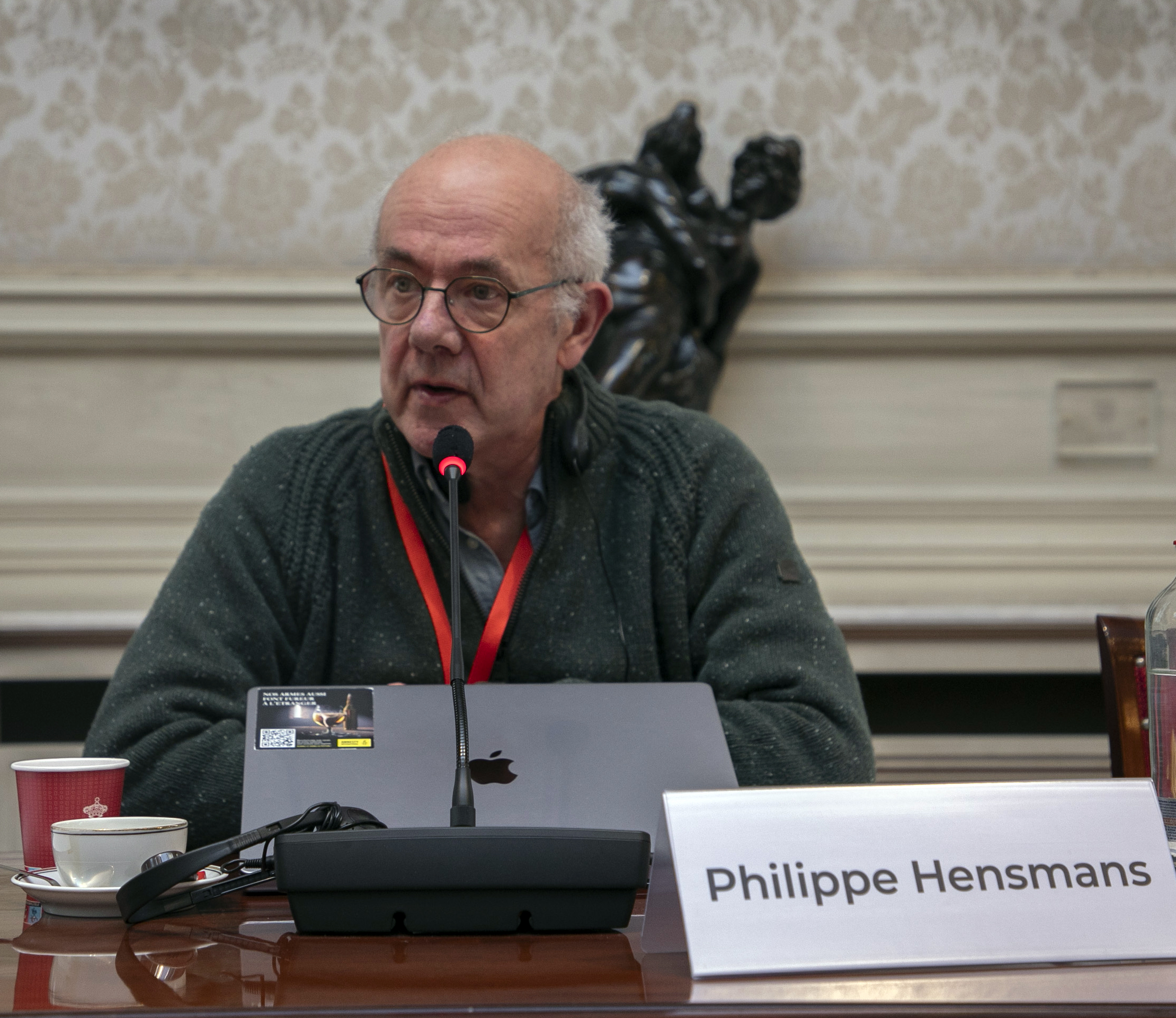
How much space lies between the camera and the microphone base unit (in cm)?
66

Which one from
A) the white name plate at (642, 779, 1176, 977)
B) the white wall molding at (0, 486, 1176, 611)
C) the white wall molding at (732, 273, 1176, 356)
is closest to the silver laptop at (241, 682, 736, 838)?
the white name plate at (642, 779, 1176, 977)

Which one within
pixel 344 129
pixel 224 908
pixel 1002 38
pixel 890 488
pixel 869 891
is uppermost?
pixel 1002 38

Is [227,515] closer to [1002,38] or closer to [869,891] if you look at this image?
[869,891]

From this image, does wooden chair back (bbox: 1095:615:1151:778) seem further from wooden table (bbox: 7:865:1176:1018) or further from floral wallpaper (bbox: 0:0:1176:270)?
floral wallpaper (bbox: 0:0:1176:270)

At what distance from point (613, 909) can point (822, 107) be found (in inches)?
80.0

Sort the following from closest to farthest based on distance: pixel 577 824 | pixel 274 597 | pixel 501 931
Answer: pixel 501 931 → pixel 577 824 → pixel 274 597

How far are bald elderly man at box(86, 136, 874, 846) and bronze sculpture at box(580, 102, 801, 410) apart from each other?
1.96 feet

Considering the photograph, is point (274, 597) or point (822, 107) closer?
point (274, 597)

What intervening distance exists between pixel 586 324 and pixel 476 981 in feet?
3.35

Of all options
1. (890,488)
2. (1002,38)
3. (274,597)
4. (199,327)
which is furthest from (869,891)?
(1002,38)

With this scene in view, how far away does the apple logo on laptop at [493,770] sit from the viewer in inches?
33.8

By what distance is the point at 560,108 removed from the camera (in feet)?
7.80

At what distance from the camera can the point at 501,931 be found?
2.22ft

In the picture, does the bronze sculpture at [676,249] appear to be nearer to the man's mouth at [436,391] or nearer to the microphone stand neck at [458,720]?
the man's mouth at [436,391]
